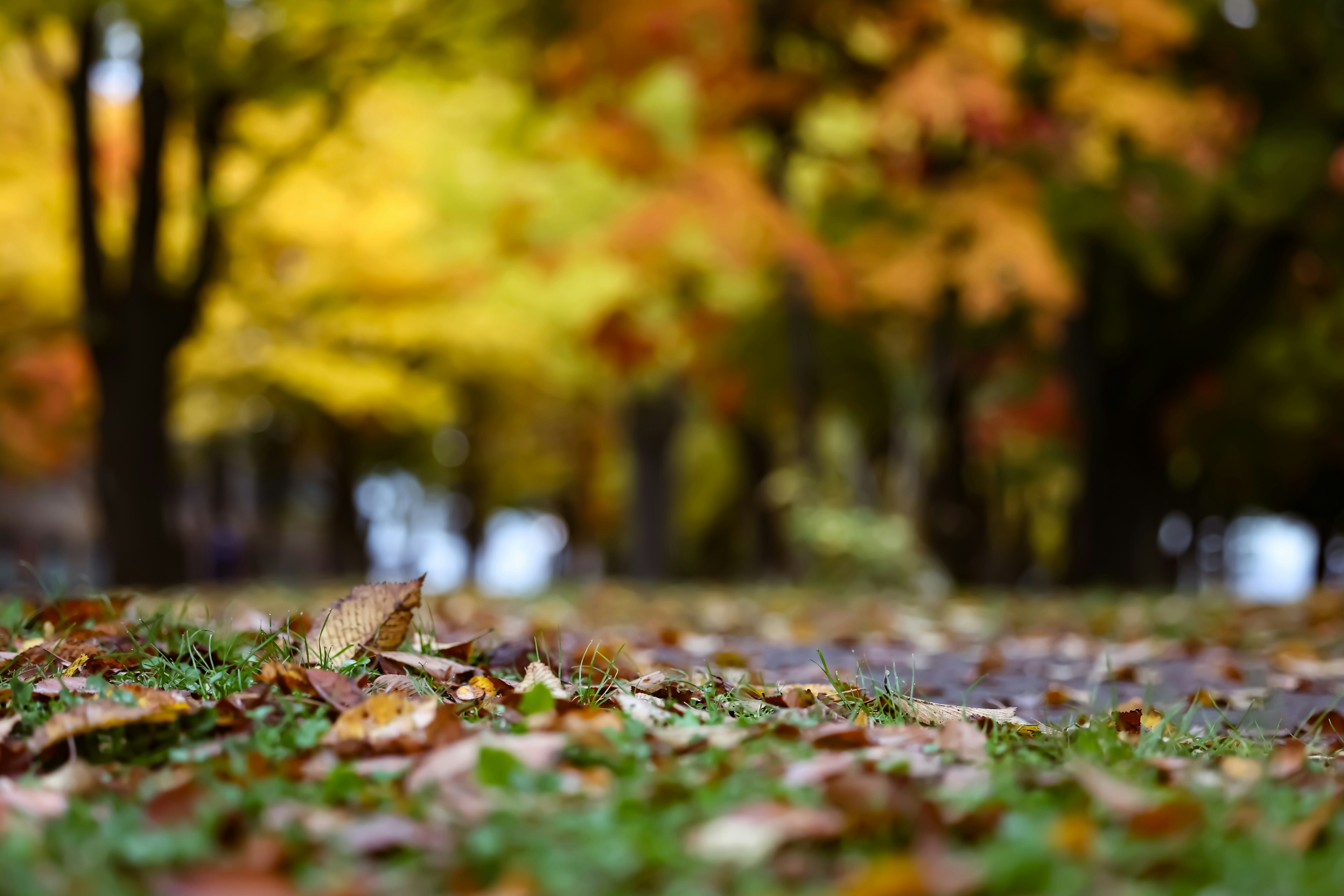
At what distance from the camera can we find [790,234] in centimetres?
892

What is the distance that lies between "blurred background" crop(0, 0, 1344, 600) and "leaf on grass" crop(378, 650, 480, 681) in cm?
135

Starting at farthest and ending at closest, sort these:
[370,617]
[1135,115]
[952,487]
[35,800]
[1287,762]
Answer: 1. [952,487]
2. [1135,115]
3. [370,617]
4. [1287,762]
5. [35,800]

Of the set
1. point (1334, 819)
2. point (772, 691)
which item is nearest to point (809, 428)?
point (772, 691)

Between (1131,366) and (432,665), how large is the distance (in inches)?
464

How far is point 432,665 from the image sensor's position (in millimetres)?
2859

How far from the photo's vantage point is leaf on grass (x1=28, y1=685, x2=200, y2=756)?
2072 mm

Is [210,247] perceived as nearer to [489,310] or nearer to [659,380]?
[489,310]

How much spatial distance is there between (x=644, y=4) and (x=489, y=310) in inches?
262

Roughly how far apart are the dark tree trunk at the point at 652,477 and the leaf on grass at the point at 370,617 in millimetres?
13964

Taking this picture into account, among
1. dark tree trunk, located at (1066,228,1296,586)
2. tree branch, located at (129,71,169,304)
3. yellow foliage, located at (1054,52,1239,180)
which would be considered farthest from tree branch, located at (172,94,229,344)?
dark tree trunk, located at (1066,228,1296,586)

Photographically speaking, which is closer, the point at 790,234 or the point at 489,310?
the point at 790,234

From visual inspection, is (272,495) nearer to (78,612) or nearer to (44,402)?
(44,402)

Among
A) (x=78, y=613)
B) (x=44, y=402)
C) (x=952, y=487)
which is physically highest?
(x=44, y=402)

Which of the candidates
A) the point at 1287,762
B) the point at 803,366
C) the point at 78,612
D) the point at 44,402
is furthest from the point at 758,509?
the point at 1287,762
